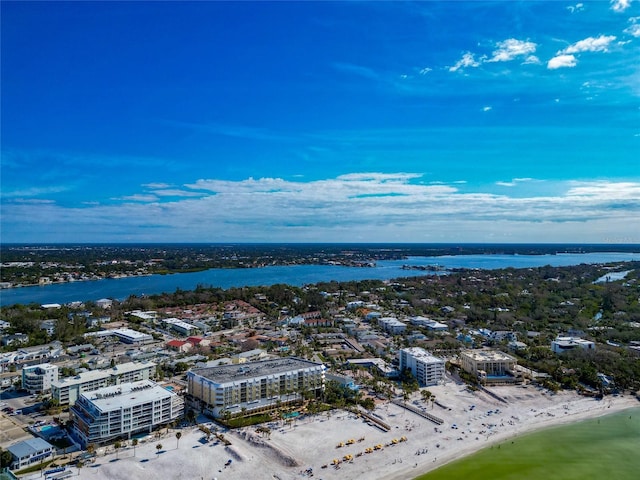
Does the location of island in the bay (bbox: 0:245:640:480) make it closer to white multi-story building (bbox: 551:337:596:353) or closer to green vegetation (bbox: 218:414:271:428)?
green vegetation (bbox: 218:414:271:428)

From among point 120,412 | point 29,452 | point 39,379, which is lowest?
point 29,452

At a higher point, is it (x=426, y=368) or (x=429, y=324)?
(x=426, y=368)

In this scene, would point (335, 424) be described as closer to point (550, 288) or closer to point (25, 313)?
point (25, 313)

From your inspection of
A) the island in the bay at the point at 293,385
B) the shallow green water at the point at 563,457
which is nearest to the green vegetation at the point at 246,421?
the island in the bay at the point at 293,385

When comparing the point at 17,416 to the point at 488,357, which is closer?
the point at 17,416

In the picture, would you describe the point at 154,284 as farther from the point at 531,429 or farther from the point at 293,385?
the point at 531,429

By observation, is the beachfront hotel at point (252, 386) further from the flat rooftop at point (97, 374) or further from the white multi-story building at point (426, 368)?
the white multi-story building at point (426, 368)

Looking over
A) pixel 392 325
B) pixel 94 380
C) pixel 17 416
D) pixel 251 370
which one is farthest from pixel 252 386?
pixel 392 325
